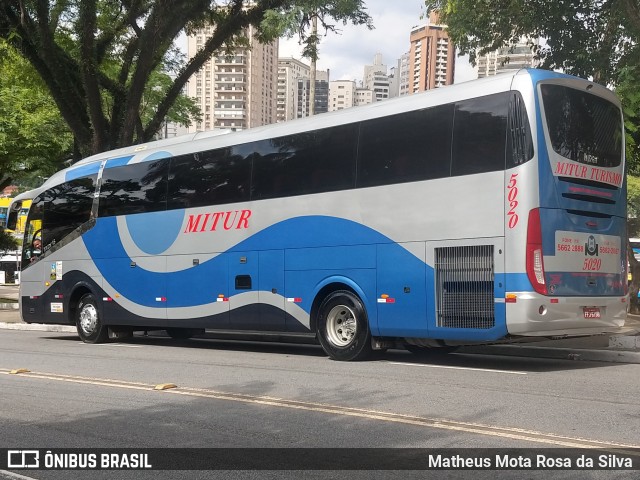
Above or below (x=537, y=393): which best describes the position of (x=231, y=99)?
above

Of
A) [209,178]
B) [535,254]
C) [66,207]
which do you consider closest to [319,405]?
[535,254]

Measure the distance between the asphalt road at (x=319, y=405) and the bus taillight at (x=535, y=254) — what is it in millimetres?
1153

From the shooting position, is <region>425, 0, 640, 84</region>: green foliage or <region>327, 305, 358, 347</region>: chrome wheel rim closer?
<region>327, 305, 358, 347</region>: chrome wheel rim

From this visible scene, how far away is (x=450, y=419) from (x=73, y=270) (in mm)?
12764

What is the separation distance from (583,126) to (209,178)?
6.81 meters

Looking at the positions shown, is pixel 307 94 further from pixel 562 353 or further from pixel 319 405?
pixel 319 405

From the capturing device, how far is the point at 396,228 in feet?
39.6

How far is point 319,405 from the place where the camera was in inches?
322

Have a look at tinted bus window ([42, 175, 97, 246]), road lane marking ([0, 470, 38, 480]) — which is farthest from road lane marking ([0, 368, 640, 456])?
tinted bus window ([42, 175, 97, 246])

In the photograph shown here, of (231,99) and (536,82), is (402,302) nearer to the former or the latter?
(536,82)

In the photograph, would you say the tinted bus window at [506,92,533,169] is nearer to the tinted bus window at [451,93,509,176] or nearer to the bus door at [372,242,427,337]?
the tinted bus window at [451,93,509,176]

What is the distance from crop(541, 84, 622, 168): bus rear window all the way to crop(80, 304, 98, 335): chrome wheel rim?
10970 mm

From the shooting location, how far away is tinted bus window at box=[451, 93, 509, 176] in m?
10.8

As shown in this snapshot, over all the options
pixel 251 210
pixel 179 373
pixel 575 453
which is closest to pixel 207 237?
pixel 251 210
